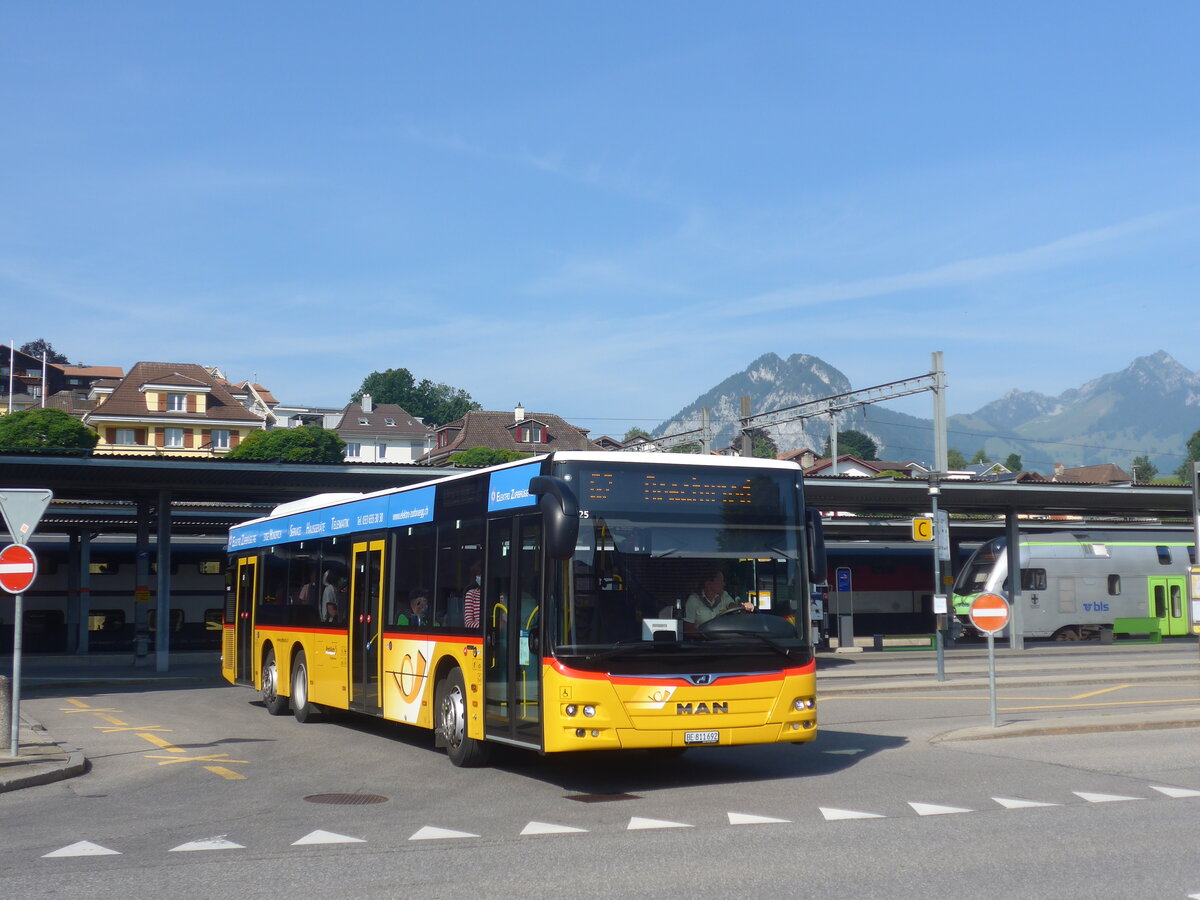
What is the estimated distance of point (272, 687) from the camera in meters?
19.8

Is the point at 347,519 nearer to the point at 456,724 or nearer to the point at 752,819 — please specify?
the point at 456,724

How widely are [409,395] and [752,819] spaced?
512ft

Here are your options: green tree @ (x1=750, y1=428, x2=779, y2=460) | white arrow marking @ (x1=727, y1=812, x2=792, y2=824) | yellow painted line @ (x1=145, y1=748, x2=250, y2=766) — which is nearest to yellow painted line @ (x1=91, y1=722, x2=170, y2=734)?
yellow painted line @ (x1=145, y1=748, x2=250, y2=766)

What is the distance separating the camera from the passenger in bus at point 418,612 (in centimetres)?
1413

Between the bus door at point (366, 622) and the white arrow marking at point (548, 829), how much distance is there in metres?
5.81

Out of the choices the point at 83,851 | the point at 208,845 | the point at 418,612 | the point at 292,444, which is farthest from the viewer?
the point at 292,444

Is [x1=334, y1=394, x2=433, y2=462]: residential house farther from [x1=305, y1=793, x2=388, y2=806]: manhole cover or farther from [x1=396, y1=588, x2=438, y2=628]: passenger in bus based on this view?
[x1=305, y1=793, x2=388, y2=806]: manhole cover

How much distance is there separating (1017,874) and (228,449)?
10205 cm

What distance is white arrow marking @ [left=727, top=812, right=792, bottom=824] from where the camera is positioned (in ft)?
32.2

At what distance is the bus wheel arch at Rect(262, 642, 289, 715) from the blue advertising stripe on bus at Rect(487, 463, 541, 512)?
7.98m

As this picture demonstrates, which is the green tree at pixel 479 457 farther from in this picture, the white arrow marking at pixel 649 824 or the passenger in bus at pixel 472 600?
the white arrow marking at pixel 649 824

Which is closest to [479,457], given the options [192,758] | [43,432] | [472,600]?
[43,432]

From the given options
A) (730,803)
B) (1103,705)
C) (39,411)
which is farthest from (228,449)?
(730,803)

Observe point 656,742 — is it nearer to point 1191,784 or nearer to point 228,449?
point 1191,784
